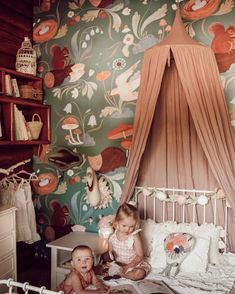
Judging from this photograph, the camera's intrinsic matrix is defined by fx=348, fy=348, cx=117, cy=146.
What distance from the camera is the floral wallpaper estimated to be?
11.1ft

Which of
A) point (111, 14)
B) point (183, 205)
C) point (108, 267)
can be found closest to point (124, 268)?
point (108, 267)

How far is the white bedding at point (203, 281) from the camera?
8.01 feet

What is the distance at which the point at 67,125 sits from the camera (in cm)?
382

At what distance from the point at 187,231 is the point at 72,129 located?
1631 millimetres

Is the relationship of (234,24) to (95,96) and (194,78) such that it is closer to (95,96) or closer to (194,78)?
(194,78)

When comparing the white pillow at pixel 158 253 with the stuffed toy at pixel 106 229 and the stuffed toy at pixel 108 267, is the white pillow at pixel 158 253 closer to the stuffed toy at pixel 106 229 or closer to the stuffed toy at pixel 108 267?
the stuffed toy at pixel 108 267

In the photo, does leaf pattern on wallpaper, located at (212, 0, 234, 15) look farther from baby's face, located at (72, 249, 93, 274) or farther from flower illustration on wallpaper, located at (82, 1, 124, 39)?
baby's face, located at (72, 249, 93, 274)

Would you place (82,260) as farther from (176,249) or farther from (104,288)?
(176,249)

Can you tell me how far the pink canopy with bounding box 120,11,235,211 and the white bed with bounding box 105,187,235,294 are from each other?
0.37 feet

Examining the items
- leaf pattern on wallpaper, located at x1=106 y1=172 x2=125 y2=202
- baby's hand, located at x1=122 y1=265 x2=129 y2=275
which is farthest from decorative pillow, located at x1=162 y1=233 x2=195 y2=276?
leaf pattern on wallpaper, located at x1=106 y1=172 x2=125 y2=202

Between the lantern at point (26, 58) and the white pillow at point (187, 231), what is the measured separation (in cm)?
201

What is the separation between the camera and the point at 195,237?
9.52ft

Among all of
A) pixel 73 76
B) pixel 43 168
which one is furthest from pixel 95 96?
pixel 43 168

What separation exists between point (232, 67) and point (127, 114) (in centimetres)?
108
